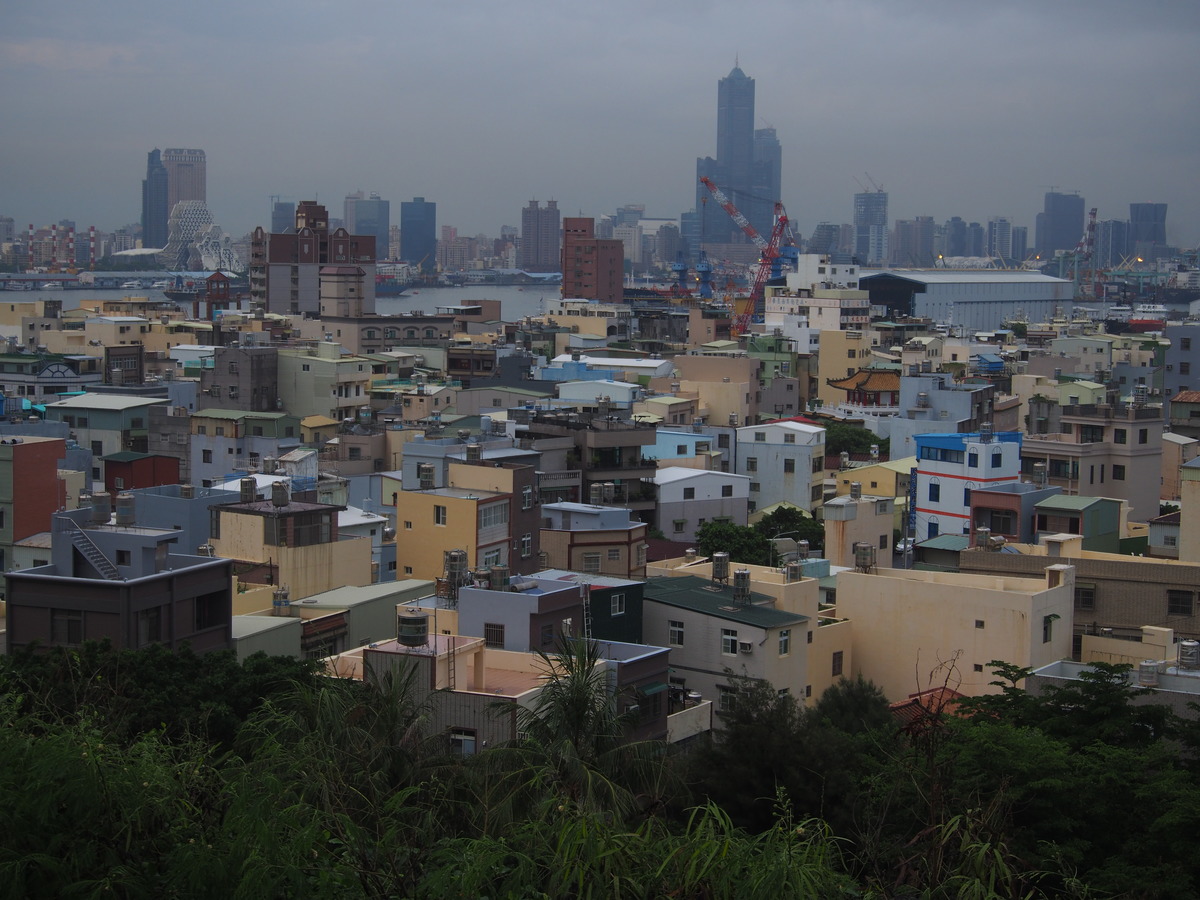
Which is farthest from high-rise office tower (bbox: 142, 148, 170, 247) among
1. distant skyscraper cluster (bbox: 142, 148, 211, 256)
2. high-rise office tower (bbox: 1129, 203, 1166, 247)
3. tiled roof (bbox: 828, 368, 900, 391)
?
tiled roof (bbox: 828, 368, 900, 391)

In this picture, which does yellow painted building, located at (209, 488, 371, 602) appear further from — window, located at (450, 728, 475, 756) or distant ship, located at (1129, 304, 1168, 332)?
distant ship, located at (1129, 304, 1168, 332)

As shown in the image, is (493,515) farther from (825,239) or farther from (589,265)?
(825,239)

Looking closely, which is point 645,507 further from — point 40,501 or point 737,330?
point 737,330

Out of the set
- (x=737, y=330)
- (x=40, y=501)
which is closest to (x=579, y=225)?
(x=737, y=330)

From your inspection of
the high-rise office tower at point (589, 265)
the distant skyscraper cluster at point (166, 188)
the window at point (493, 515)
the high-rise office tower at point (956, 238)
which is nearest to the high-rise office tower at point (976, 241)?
the high-rise office tower at point (956, 238)

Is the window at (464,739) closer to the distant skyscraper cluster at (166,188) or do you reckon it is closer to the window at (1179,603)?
the window at (1179,603)
